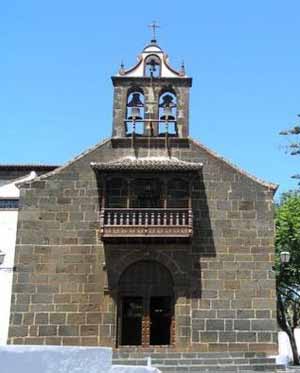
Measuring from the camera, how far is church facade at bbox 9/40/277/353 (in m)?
19.5

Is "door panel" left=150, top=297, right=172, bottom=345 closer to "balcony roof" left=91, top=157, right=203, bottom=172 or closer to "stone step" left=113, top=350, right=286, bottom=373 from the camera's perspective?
"stone step" left=113, top=350, right=286, bottom=373

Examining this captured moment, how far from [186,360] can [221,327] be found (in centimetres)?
197

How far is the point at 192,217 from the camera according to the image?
2012cm

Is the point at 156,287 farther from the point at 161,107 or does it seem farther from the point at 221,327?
the point at 161,107

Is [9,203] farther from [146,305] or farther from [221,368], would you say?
[221,368]

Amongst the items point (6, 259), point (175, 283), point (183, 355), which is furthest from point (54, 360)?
point (6, 259)

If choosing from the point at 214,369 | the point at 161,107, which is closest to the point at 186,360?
the point at 214,369

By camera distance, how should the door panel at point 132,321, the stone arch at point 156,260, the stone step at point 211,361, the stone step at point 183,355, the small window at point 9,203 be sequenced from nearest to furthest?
the stone step at point 211,361, the stone step at point 183,355, the door panel at point 132,321, the stone arch at point 156,260, the small window at point 9,203

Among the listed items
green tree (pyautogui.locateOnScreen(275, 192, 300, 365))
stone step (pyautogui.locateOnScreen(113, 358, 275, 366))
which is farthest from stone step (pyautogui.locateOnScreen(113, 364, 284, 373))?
green tree (pyautogui.locateOnScreen(275, 192, 300, 365))

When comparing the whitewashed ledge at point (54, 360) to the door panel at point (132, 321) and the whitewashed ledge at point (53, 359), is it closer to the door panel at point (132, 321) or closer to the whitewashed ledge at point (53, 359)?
the whitewashed ledge at point (53, 359)

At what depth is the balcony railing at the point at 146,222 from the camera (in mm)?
19625

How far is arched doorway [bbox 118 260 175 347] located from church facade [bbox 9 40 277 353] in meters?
0.03

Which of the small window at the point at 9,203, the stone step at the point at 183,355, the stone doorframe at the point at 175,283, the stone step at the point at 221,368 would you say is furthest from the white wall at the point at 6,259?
the stone step at the point at 221,368

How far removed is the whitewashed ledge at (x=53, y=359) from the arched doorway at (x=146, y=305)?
12.9m
